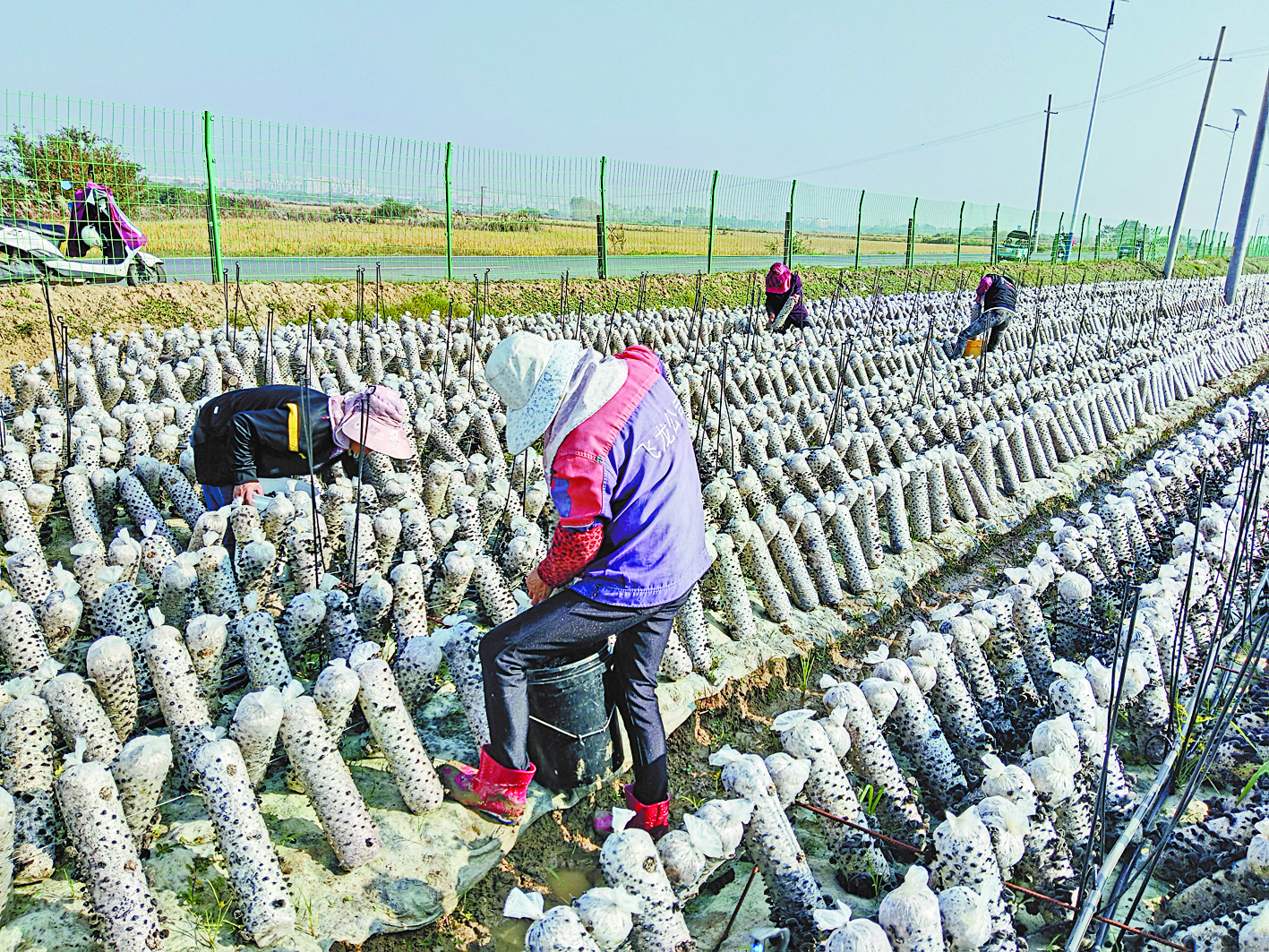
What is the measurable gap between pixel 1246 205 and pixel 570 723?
23735 mm

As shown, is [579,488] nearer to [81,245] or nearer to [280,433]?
[280,433]

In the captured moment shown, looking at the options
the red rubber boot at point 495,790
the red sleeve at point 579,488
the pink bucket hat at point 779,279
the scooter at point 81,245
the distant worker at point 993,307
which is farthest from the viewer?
the pink bucket hat at point 779,279

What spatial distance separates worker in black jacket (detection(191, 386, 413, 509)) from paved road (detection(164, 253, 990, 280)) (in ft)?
17.5

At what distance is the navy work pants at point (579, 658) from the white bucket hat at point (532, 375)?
0.48 metres

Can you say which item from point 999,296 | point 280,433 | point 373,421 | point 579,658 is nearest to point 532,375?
point 579,658

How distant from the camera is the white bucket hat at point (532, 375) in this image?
231 centimetres

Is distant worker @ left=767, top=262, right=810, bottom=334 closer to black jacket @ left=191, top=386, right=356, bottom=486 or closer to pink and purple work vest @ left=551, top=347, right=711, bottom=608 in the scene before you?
black jacket @ left=191, top=386, right=356, bottom=486

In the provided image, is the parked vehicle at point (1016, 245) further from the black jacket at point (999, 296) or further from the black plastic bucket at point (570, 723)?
the black plastic bucket at point (570, 723)

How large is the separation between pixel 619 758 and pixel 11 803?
1.67 meters

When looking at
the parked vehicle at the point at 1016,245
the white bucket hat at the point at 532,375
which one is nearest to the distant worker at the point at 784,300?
the white bucket hat at the point at 532,375

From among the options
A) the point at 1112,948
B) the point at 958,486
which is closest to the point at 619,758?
the point at 1112,948

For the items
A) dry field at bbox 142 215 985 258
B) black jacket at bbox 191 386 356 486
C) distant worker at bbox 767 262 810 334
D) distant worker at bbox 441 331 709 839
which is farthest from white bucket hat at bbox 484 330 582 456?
dry field at bbox 142 215 985 258

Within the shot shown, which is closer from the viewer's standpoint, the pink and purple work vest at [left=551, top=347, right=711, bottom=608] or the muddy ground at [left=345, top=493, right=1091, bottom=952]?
the pink and purple work vest at [left=551, top=347, right=711, bottom=608]

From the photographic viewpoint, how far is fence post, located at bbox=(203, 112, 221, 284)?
9664 millimetres
